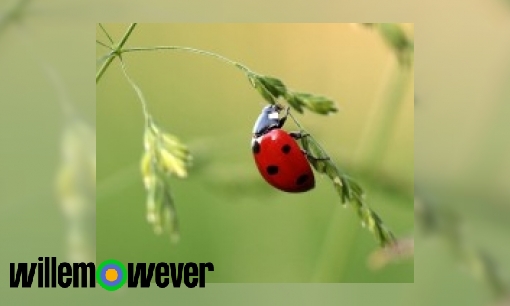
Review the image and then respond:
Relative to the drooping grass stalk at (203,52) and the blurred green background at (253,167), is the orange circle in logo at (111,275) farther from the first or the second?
the drooping grass stalk at (203,52)

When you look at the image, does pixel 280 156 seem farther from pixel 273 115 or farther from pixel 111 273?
pixel 111 273

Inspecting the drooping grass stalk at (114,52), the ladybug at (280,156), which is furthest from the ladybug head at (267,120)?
the drooping grass stalk at (114,52)

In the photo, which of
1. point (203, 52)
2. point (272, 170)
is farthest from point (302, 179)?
point (203, 52)

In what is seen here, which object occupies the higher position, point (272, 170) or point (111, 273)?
point (272, 170)

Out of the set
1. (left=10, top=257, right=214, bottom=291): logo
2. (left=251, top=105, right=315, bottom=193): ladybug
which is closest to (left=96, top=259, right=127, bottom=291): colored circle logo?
(left=10, top=257, right=214, bottom=291): logo

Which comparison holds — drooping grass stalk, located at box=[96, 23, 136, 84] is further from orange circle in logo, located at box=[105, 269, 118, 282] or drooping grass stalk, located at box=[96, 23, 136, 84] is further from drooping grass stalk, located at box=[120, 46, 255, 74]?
orange circle in logo, located at box=[105, 269, 118, 282]

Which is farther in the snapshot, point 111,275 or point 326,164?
point 111,275

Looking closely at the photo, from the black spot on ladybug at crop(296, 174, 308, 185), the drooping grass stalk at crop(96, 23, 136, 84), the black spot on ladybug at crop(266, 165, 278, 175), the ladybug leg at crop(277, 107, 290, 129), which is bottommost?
the black spot on ladybug at crop(296, 174, 308, 185)

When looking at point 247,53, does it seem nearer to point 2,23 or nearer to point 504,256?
point 2,23
